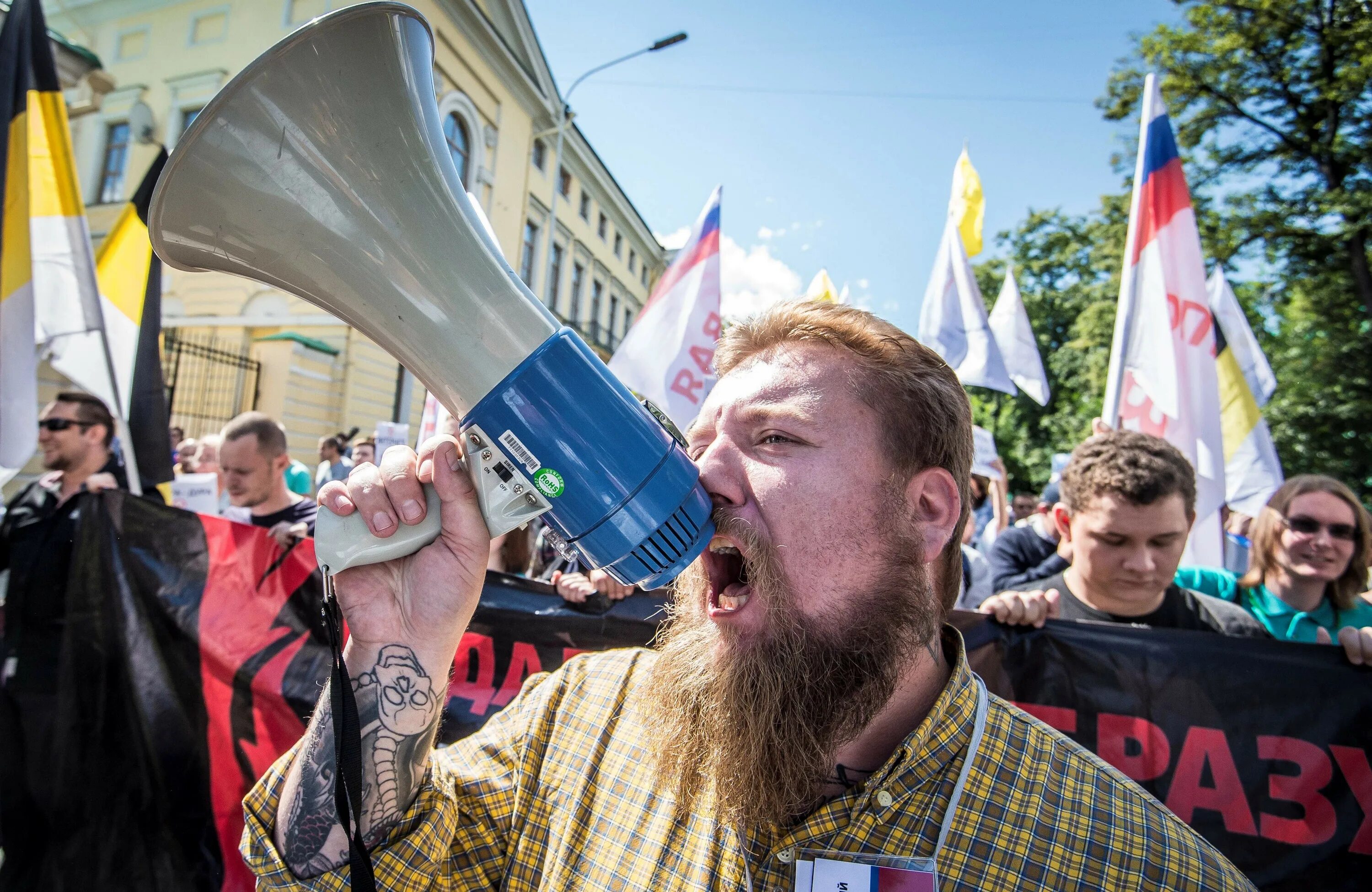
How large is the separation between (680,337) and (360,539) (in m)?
4.38

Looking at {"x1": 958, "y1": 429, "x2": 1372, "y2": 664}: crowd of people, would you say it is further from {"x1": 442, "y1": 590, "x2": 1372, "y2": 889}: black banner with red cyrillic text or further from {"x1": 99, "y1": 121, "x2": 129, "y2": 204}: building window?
{"x1": 99, "y1": 121, "x2": 129, "y2": 204}: building window

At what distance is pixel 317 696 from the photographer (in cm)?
266

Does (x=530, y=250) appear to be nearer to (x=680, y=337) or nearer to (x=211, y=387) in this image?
(x=211, y=387)

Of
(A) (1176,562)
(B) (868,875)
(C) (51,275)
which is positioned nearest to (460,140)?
(C) (51,275)

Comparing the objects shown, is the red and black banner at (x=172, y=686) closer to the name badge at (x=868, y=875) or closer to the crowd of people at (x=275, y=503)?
the crowd of people at (x=275, y=503)

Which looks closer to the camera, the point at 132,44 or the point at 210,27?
the point at 210,27

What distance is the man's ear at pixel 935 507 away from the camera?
4.51 ft

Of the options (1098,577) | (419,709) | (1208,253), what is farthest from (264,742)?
(1208,253)

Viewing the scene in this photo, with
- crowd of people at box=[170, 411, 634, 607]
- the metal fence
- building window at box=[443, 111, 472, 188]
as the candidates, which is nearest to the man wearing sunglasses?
crowd of people at box=[170, 411, 634, 607]

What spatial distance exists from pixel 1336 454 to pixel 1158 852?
65.2 ft

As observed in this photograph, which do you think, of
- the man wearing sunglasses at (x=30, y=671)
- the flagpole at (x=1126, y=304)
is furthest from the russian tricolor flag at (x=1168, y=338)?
the man wearing sunglasses at (x=30, y=671)

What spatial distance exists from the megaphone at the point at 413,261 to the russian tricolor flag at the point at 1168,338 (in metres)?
3.27

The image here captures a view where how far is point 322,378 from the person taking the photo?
13836 millimetres

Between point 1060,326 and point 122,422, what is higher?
point 1060,326
